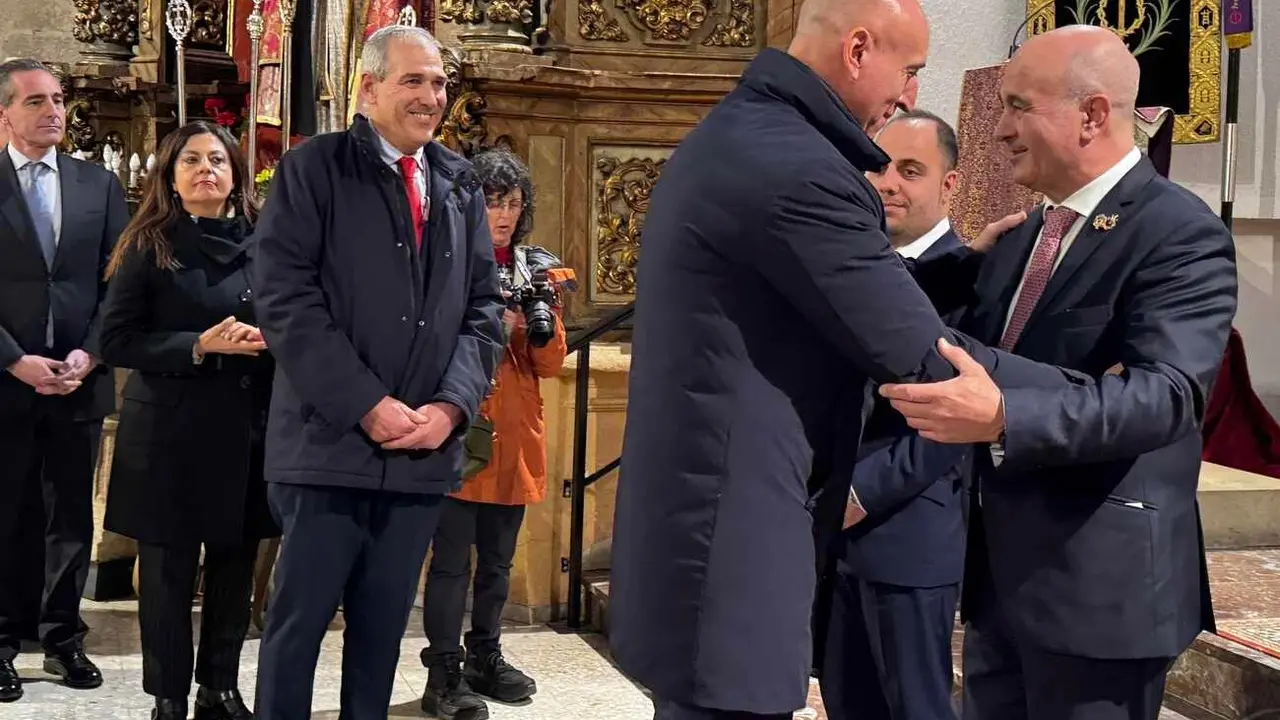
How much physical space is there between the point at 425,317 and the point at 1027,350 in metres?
1.49

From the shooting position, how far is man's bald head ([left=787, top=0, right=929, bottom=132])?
2.03m

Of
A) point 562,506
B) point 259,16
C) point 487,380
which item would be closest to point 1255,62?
point 562,506

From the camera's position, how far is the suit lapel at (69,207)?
14.9 feet

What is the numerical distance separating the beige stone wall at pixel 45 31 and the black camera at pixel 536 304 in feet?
13.9

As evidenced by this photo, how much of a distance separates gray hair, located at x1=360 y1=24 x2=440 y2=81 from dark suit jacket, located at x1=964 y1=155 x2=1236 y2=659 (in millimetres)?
1690

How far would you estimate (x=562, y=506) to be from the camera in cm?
534

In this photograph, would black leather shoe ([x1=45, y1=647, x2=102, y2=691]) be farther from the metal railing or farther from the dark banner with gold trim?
the dark banner with gold trim

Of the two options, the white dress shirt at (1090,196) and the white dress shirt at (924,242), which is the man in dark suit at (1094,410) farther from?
the white dress shirt at (924,242)

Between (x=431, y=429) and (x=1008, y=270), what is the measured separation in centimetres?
137

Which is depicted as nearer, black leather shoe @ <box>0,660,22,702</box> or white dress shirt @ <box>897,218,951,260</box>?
white dress shirt @ <box>897,218,951,260</box>

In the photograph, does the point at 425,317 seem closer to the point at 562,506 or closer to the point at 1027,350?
the point at 1027,350

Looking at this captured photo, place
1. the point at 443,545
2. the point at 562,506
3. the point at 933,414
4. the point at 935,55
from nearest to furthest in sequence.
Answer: the point at 933,414 → the point at 443,545 → the point at 562,506 → the point at 935,55

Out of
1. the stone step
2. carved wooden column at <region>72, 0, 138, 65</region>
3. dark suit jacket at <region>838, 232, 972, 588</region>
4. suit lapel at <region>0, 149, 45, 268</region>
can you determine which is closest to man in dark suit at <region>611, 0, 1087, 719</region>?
dark suit jacket at <region>838, 232, 972, 588</region>

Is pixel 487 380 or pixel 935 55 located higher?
pixel 935 55
